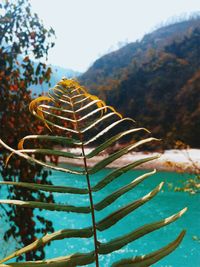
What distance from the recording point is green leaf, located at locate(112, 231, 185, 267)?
25.2 inches

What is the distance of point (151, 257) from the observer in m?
0.65

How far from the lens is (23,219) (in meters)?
3.66

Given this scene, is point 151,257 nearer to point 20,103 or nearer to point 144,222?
point 20,103

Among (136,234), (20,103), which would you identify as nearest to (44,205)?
(136,234)

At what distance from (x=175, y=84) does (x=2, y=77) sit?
46.7 m

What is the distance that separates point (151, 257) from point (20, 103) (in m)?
3.41

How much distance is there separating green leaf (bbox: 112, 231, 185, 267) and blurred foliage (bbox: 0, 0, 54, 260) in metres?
2.56

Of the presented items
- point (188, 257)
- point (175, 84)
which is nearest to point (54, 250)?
point (188, 257)

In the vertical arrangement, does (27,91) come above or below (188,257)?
above

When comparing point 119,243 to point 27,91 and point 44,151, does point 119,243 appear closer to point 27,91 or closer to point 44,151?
point 44,151

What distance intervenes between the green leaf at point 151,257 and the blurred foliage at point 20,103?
2.56 m

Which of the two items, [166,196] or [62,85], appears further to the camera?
[166,196]

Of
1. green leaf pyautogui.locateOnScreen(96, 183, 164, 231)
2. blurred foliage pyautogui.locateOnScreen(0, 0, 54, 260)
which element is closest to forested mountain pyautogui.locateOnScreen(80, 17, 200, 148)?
blurred foliage pyautogui.locateOnScreen(0, 0, 54, 260)

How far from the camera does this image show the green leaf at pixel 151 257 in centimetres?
64
